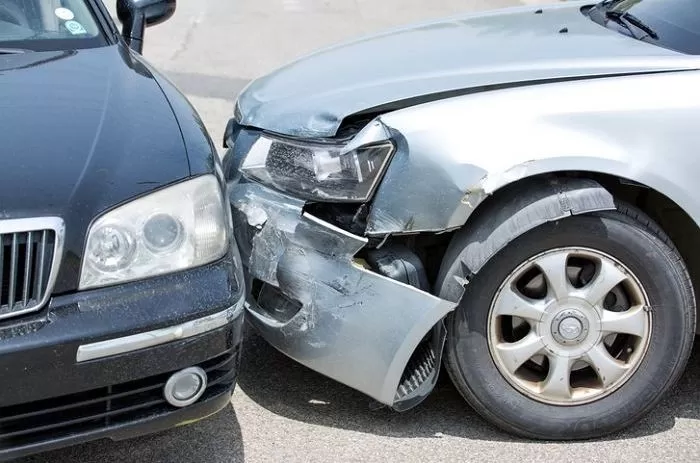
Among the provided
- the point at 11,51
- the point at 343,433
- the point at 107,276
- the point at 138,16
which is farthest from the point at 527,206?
the point at 138,16

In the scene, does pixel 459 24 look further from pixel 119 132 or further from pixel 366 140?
pixel 119 132

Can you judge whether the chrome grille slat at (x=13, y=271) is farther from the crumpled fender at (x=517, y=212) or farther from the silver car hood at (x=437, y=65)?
the crumpled fender at (x=517, y=212)

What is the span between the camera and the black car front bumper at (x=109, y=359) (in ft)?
7.33

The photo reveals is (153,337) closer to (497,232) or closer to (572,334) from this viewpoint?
(497,232)

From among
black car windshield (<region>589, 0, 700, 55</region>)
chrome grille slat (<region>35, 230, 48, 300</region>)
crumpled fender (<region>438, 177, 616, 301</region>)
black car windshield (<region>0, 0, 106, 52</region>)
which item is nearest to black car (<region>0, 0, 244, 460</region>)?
chrome grille slat (<region>35, 230, 48, 300</region>)

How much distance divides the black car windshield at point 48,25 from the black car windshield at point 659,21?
6.37 ft

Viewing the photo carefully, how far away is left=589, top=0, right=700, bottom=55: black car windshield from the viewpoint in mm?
3154

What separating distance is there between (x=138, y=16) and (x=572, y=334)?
230 centimetres

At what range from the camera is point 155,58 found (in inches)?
334

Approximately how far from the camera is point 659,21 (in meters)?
3.40

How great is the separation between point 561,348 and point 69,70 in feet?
5.97

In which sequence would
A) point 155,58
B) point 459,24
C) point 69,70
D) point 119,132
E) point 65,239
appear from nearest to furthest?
point 65,239 < point 119,132 < point 69,70 < point 459,24 < point 155,58

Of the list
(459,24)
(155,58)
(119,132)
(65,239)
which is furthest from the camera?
(155,58)

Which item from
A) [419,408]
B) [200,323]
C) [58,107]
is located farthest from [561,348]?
[58,107]
